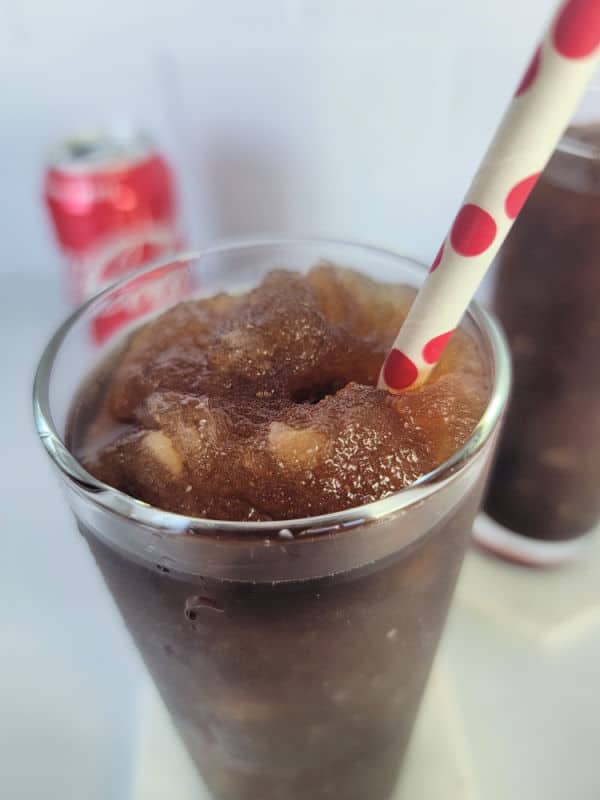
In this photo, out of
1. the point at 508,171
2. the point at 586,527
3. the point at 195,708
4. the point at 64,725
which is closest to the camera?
the point at 508,171

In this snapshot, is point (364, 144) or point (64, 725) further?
point (364, 144)

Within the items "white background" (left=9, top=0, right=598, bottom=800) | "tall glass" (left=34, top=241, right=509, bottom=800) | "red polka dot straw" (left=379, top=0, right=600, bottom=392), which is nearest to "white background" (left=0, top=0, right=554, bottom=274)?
"white background" (left=9, top=0, right=598, bottom=800)

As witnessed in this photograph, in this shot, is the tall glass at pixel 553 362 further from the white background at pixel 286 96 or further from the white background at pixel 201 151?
the white background at pixel 286 96

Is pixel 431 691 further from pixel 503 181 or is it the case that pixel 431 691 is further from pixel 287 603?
pixel 503 181

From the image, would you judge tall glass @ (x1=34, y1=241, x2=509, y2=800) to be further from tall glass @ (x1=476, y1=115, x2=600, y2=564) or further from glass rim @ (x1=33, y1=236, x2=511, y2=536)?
tall glass @ (x1=476, y1=115, x2=600, y2=564)

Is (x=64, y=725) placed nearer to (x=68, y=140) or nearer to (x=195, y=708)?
(x=195, y=708)

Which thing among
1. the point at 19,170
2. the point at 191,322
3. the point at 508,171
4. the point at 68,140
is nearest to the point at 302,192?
the point at 68,140

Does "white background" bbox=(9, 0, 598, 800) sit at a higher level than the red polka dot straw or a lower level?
lower
